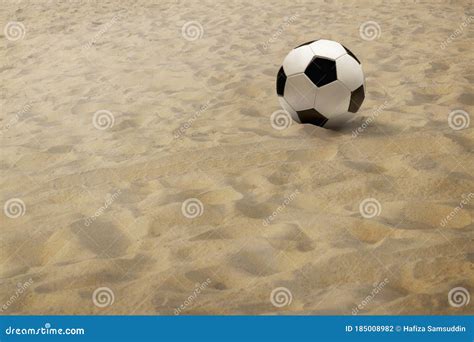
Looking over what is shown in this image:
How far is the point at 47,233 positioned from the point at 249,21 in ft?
16.8

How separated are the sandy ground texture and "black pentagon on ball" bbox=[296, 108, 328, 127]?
64mm

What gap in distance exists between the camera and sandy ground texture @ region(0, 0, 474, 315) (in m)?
2.24

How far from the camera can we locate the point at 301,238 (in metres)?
2.51

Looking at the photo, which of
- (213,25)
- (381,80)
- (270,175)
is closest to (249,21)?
(213,25)

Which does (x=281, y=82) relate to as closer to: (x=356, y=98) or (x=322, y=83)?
(x=322, y=83)

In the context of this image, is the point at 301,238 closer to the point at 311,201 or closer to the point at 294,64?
the point at 311,201

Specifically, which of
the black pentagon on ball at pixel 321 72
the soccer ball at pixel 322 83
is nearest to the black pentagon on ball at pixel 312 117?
the soccer ball at pixel 322 83

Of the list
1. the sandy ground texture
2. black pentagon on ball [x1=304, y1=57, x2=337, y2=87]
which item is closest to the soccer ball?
black pentagon on ball [x1=304, y1=57, x2=337, y2=87]

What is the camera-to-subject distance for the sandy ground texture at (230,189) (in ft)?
7.36

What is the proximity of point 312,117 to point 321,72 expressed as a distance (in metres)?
0.31

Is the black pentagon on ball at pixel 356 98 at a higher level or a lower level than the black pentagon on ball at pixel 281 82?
lower

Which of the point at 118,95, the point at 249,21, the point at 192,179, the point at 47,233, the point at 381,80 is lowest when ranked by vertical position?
the point at 249,21

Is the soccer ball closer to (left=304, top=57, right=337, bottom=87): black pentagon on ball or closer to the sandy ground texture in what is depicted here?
(left=304, top=57, right=337, bottom=87): black pentagon on ball

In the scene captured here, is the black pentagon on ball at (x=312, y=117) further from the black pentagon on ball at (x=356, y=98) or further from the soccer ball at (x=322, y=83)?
the black pentagon on ball at (x=356, y=98)
